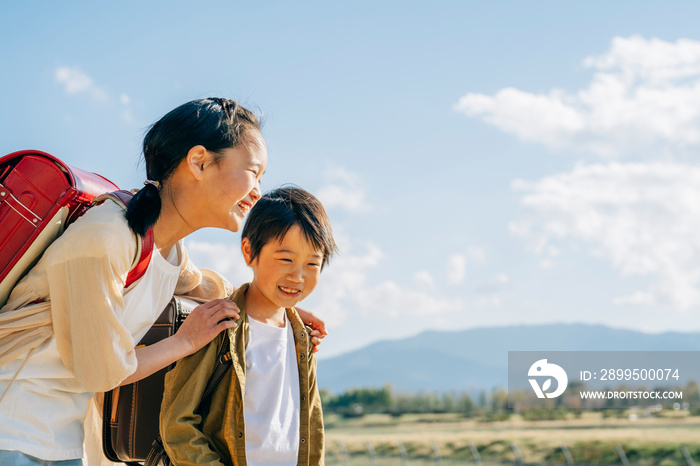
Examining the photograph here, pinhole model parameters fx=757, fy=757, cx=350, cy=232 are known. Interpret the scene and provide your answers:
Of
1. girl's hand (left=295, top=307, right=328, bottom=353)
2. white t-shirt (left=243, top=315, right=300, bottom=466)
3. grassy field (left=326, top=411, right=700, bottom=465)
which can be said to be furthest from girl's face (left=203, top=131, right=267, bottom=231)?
grassy field (left=326, top=411, right=700, bottom=465)

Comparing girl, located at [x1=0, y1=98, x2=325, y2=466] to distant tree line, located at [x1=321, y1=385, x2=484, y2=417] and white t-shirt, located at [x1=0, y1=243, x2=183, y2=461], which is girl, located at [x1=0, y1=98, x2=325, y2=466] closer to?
white t-shirt, located at [x1=0, y1=243, x2=183, y2=461]

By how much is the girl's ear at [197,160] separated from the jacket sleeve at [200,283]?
0.54 m

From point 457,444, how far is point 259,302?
52885 millimetres

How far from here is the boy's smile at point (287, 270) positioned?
334 cm

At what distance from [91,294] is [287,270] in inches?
44.0

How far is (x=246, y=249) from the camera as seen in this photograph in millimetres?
3498

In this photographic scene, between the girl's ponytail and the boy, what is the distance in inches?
28.3

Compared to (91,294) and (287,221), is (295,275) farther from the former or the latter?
(91,294)

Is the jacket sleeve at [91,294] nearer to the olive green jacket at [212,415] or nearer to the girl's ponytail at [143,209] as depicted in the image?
the girl's ponytail at [143,209]

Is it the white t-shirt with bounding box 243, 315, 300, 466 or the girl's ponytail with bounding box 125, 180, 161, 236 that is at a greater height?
the girl's ponytail with bounding box 125, 180, 161, 236

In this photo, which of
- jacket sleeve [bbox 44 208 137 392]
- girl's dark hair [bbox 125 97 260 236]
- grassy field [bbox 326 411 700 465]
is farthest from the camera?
grassy field [bbox 326 411 700 465]

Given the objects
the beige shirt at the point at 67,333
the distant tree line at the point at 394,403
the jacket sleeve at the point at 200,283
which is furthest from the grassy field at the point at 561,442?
the beige shirt at the point at 67,333

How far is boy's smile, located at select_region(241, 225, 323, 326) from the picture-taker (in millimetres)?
3342

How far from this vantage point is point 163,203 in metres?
2.83
